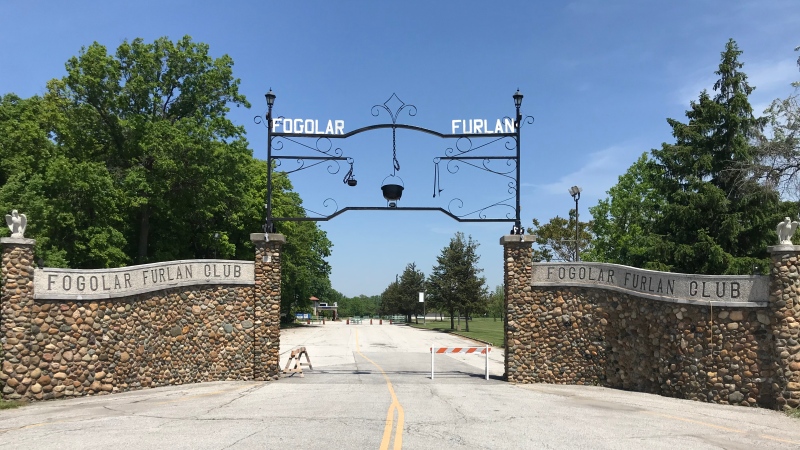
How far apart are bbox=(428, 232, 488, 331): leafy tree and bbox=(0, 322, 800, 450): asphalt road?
A: 37507 mm

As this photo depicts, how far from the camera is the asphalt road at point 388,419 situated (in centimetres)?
842

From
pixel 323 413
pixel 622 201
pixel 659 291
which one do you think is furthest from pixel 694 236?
pixel 323 413

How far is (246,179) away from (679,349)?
88.1 feet

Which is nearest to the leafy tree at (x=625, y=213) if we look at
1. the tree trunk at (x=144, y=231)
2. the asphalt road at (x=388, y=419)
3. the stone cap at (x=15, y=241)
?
the asphalt road at (x=388, y=419)

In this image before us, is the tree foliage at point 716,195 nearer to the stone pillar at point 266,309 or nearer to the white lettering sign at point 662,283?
the white lettering sign at point 662,283

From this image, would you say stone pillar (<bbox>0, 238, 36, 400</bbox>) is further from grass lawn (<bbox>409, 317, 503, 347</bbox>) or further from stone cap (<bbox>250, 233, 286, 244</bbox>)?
grass lawn (<bbox>409, 317, 503, 347</bbox>)

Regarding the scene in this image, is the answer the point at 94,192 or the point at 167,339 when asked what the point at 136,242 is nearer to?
the point at 94,192

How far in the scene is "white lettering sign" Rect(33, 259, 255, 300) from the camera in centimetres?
1356

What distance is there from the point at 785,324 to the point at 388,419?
28.3ft

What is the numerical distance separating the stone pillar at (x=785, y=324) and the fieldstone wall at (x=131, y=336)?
12015 millimetres

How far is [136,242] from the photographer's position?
33.9m

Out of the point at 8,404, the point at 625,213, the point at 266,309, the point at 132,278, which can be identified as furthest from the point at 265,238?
the point at 625,213

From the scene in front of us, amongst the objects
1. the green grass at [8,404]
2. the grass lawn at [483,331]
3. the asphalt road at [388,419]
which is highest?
the asphalt road at [388,419]

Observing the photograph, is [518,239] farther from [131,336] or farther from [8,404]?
[8,404]
